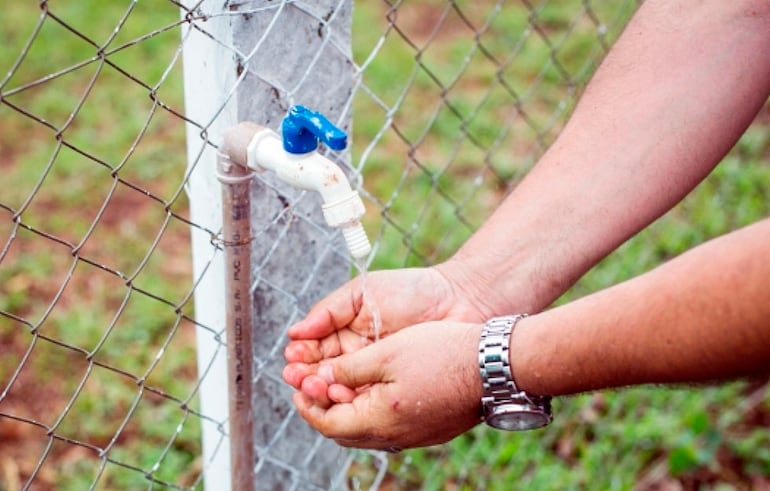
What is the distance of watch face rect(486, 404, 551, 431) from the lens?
1390 mm

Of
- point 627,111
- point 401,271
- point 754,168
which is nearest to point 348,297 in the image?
point 401,271

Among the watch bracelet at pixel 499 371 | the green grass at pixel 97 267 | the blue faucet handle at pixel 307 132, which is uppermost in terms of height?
the blue faucet handle at pixel 307 132

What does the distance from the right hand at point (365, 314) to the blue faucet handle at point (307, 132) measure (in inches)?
14.4

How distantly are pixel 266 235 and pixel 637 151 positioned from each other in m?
0.65

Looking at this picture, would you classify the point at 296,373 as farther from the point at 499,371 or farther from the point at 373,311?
the point at 499,371

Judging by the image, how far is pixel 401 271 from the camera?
64.9 inches

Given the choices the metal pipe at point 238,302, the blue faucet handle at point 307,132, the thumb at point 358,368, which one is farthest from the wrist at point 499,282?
the blue faucet handle at point 307,132

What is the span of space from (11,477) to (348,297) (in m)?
1.26

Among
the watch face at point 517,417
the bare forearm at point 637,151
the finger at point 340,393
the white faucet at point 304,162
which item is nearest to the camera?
the white faucet at point 304,162

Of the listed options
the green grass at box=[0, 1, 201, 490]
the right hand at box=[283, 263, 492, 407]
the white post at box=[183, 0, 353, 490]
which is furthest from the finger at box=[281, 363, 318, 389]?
the green grass at box=[0, 1, 201, 490]

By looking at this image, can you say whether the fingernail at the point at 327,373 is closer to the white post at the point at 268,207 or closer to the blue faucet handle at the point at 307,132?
the white post at the point at 268,207

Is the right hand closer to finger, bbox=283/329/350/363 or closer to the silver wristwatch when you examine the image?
finger, bbox=283/329/350/363

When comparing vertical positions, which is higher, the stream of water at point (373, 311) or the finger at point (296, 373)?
the stream of water at point (373, 311)

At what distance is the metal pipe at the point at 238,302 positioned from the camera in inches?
55.3
